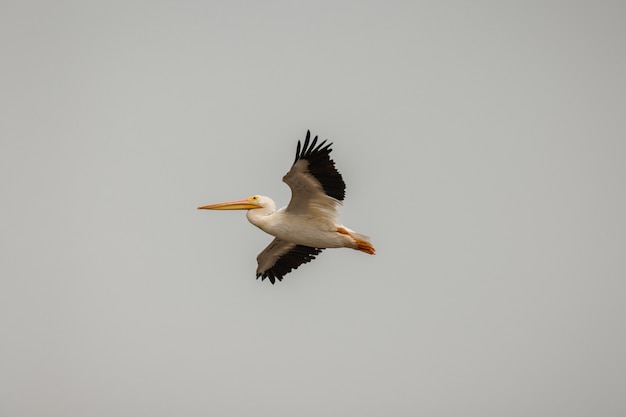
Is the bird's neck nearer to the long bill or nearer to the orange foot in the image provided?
the long bill

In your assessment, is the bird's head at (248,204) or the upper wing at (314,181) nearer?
the upper wing at (314,181)

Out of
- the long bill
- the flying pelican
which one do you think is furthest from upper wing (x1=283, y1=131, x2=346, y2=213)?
the long bill

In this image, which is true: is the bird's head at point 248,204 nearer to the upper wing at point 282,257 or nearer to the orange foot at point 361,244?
the upper wing at point 282,257

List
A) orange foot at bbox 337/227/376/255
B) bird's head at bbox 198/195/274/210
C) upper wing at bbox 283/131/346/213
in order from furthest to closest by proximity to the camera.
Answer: bird's head at bbox 198/195/274/210 < orange foot at bbox 337/227/376/255 < upper wing at bbox 283/131/346/213

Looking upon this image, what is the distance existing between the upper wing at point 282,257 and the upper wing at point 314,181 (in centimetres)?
146

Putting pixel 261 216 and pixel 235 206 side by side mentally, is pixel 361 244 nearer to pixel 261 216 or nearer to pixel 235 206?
pixel 261 216

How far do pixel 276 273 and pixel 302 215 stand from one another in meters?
1.88

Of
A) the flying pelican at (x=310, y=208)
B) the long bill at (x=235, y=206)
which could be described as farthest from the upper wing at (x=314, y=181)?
the long bill at (x=235, y=206)

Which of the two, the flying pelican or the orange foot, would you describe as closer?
the flying pelican

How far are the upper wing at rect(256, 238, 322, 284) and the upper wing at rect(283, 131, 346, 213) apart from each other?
1.46m

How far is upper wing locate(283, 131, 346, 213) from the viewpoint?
13203mm

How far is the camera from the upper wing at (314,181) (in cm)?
1320

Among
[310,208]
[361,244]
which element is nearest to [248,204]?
[310,208]

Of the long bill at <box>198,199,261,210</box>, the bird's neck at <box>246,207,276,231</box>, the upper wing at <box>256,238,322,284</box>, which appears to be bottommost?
the upper wing at <box>256,238,322,284</box>
